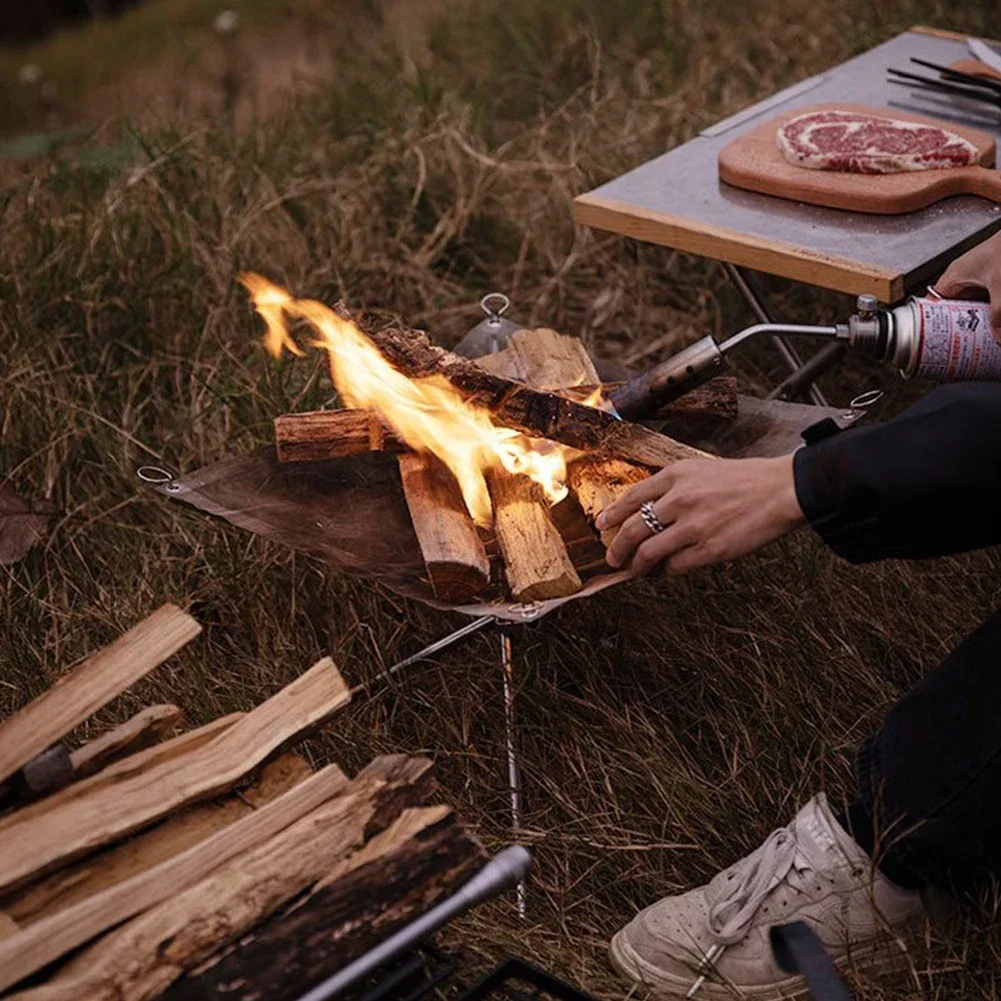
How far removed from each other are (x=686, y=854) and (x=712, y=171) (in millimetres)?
1510

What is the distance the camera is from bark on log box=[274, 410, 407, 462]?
8.35ft

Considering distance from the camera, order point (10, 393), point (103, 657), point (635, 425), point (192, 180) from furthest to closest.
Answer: point (192, 180), point (10, 393), point (635, 425), point (103, 657)

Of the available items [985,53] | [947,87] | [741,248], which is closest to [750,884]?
[741,248]

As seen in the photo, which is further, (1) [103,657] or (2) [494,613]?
(2) [494,613]

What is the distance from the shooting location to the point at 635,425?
2461 mm

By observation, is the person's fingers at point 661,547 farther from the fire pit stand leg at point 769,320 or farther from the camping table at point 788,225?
the fire pit stand leg at point 769,320

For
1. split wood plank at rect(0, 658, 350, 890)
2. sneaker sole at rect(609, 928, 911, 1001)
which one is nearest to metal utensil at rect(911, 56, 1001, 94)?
sneaker sole at rect(609, 928, 911, 1001)

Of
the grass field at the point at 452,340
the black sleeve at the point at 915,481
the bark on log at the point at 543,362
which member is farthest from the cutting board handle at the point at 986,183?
the black sleeve at the point at 915,481

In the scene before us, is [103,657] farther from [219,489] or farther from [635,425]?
[635,425]

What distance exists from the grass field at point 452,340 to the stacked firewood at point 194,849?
62cm

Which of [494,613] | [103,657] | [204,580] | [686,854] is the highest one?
[103,657]

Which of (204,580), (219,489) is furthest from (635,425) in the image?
(204,580)

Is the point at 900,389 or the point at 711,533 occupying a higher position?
the point at 711,533

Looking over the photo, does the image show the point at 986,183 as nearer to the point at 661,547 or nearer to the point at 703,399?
the point at 703,399
